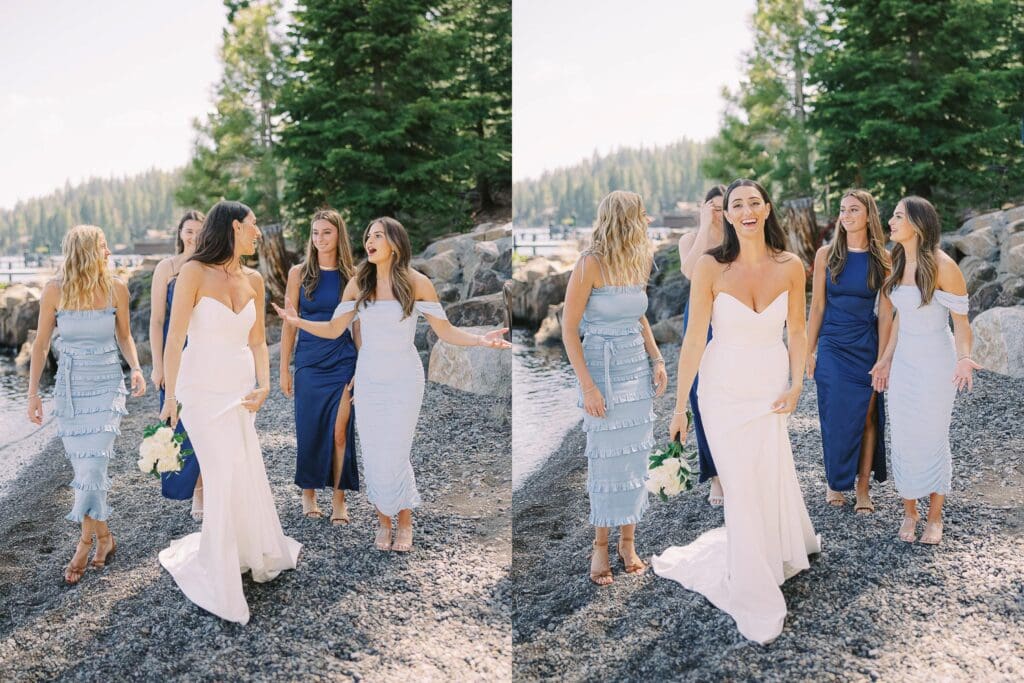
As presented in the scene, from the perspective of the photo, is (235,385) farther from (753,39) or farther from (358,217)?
(753,39)

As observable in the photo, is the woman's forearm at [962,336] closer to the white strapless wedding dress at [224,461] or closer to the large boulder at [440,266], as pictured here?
the large boulder at [440,266]

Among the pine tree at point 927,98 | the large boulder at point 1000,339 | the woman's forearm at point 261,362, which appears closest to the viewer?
the woman's forearm at point 261,362

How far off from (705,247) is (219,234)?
5.95 ft

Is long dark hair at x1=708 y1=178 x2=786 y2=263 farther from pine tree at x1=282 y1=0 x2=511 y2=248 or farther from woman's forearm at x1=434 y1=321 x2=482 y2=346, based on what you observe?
pine tree at x1=282 y1=0 x2=511 y2=248

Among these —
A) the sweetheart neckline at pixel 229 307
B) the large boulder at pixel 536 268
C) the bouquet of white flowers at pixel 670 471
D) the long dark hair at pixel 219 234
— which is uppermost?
the long dark hair at pixel 219 234

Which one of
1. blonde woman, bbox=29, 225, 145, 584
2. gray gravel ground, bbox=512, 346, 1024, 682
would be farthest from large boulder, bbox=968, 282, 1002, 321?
blonde woman, bbox=29, 225, 145, 584

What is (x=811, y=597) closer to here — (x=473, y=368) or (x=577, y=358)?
(x=577, y=358)

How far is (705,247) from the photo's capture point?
10.1 feet

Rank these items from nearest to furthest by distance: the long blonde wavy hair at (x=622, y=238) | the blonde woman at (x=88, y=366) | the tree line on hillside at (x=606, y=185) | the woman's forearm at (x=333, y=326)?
the long blonde wavy hair at (x=622, y=238), the blonde woman at (x=88, y=366), the woman's forearm at (x=333, y=326), the tree line on hillside at (x=606, y=185)

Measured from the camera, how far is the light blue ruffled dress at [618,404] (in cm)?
302

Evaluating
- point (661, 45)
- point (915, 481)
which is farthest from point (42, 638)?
point (661, 45)

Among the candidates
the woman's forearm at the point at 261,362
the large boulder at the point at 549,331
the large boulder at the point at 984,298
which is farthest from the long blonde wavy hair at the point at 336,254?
the large boulder at the point at 984,298

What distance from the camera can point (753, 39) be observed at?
429 cm

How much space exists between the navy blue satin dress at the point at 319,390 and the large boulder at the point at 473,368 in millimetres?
501
